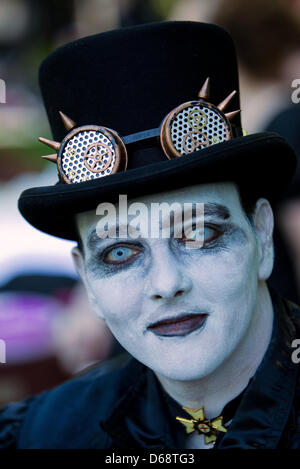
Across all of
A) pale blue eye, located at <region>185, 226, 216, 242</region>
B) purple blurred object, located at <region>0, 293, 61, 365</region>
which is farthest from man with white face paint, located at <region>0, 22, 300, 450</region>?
purple blurred object, located at <region>0, 293, 61, 365</region>

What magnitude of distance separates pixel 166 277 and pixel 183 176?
11.4 inches

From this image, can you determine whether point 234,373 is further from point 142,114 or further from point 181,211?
point 142,114

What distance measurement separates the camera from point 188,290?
1809 millimetres

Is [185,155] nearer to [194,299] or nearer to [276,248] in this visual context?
[194,299]

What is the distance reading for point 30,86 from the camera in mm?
5512

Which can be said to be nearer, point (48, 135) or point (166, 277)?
point (166, 277)

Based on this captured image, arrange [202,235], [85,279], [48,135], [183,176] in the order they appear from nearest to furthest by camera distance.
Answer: [183,176] → [202,235] → [85,279] → [48,135]

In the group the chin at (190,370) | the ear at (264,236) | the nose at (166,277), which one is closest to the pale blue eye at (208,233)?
the nose at (166,277)

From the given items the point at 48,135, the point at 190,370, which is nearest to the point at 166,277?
the point at 190,370

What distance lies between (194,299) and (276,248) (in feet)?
4.23

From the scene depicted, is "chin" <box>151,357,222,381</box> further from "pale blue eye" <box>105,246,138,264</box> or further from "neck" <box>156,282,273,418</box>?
"pale blue eye" <box>105,246,138,264</box>

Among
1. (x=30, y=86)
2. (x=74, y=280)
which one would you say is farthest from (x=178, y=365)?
(x=30, y=86)

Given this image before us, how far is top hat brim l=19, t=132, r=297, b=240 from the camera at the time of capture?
175 centimetres

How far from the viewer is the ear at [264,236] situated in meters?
2.04
